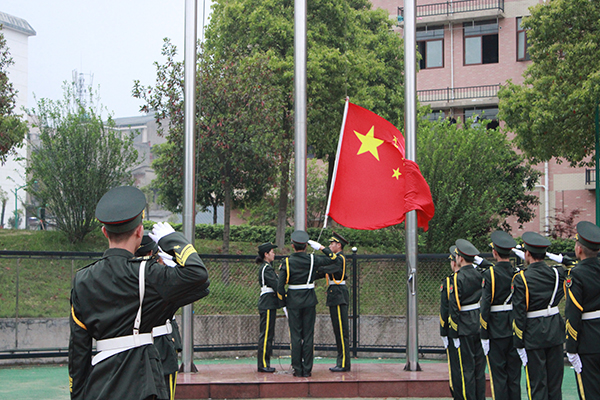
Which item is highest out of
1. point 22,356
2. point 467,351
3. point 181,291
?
point 181,291

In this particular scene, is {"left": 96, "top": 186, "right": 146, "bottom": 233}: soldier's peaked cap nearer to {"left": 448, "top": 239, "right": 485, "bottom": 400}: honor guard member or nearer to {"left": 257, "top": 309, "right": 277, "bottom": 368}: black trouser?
{"left": 448, "top": 239, "right": 485, "bottom": 400}: honor guard member

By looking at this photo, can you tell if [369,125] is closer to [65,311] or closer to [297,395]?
[297,395]

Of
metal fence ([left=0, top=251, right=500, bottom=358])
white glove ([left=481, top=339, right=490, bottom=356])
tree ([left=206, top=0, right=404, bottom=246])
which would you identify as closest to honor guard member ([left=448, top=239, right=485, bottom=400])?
white glove ([left=481, top=339, right=490, bottom=356])

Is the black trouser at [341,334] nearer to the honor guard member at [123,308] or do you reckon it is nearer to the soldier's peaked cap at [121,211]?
the honor guard member at [123,308]

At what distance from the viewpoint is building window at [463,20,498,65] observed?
1277 inches

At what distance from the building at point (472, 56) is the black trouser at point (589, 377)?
2533cm

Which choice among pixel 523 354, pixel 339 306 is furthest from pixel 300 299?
pixel 523 354

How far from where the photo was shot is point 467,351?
768 centimetres

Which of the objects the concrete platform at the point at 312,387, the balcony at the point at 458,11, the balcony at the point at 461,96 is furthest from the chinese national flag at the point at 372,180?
the balcony at the point at 458,11

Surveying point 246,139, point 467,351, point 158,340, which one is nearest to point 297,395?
point 467,351

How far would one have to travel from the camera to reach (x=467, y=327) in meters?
7.62

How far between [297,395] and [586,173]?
25.2 m

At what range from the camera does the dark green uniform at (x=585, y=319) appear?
19.7ft

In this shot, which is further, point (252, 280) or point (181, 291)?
point (252, 280)
